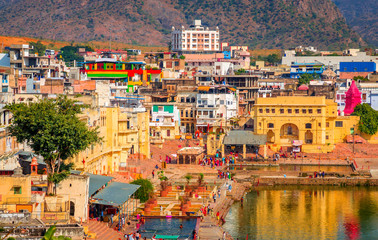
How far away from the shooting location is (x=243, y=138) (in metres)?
74.1

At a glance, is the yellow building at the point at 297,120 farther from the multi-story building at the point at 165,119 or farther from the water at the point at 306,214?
the water at the point at 306,214

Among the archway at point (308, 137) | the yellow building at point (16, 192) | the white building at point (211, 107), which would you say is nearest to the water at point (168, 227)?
the yellow building at point (16, 192)

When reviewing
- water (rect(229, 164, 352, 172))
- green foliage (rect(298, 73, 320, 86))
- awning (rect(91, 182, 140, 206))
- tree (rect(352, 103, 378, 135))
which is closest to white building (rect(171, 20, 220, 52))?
green foliage (rect(298, 73, 320, 86))

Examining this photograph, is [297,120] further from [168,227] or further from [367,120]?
[168,227]

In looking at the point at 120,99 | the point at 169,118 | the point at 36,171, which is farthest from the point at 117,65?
the point at 36,171

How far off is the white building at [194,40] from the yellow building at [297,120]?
76370mm

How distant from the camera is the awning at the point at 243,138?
7338 centimetres

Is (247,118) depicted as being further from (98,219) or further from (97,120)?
(98,219)

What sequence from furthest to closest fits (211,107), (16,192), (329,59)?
(329,59) → (211,107) → (16,192)

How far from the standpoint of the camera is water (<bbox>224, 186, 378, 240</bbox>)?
46.1m

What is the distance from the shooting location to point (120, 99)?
71625mm

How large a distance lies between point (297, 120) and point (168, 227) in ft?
115

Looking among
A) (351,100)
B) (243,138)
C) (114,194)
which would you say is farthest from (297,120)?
(114,194)

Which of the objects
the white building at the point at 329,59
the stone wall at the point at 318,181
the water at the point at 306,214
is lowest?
the water at the point at 306,214
